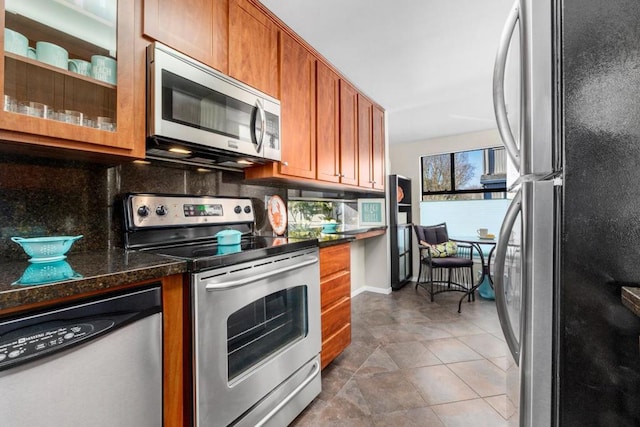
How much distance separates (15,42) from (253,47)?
1.07 metres

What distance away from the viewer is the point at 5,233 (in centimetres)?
106

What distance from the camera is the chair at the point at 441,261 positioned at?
→ 140 inches

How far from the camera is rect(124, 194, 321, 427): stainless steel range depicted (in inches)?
42.0

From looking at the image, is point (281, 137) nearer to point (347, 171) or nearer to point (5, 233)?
point (347, 171)

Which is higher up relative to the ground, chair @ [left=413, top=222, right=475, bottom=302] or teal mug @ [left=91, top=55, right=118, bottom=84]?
teal mug @ [left=91, top=55, right=118, bottom=84]

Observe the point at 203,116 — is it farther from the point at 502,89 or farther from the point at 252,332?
the point at 502,89

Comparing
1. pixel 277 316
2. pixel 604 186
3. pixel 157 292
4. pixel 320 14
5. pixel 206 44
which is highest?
pixel 320 14

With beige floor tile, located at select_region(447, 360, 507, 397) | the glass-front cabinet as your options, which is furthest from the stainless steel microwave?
beige floor tile, located at select_region(447, 360, 507, 397)

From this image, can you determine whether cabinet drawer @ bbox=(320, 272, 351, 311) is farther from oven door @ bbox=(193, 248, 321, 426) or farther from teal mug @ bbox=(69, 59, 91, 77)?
teal mug @ bbox=(69, 59, 91, 77)

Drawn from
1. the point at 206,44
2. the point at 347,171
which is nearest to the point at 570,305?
the point at 206,44

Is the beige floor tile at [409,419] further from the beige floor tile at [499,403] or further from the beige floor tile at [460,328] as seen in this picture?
the beige floor tile at [460,328]

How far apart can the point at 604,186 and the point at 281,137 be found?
5.28 ft

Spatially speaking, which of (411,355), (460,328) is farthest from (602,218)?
(460,328)

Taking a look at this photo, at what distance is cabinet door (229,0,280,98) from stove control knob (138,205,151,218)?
2.79 ft
